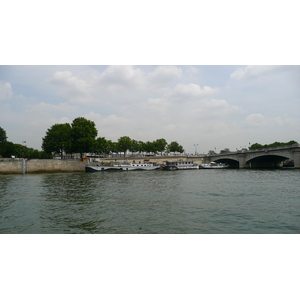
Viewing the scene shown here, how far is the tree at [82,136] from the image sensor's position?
53.4 m

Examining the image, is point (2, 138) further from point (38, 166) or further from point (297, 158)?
point (297, 158)

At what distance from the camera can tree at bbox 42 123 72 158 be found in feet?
180

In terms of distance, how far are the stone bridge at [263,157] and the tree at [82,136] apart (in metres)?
30.5

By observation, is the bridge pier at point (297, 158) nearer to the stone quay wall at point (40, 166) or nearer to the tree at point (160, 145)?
the stone quay wall at point (40, 166)

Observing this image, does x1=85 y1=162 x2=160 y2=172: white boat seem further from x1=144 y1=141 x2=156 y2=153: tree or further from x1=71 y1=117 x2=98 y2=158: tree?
x1=144 y1=141 x2=156 y2=153: tree

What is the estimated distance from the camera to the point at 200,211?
956 centimetres

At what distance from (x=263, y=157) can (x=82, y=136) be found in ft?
126

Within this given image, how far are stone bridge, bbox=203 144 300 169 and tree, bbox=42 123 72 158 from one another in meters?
35.1

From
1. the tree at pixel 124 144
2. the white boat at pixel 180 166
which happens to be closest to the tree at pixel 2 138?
the tree at pixel 124 144

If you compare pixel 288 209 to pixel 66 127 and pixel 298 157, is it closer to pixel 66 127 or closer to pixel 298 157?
pixel 298 157

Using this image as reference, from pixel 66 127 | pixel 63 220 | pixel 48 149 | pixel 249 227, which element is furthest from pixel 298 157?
pixel 48 149

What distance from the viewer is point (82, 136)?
177 feet

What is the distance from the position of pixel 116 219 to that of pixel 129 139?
74902mm

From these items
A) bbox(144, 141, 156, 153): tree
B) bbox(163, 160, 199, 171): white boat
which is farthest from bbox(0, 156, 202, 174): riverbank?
bbox(144, 141, 156, 153): tree
